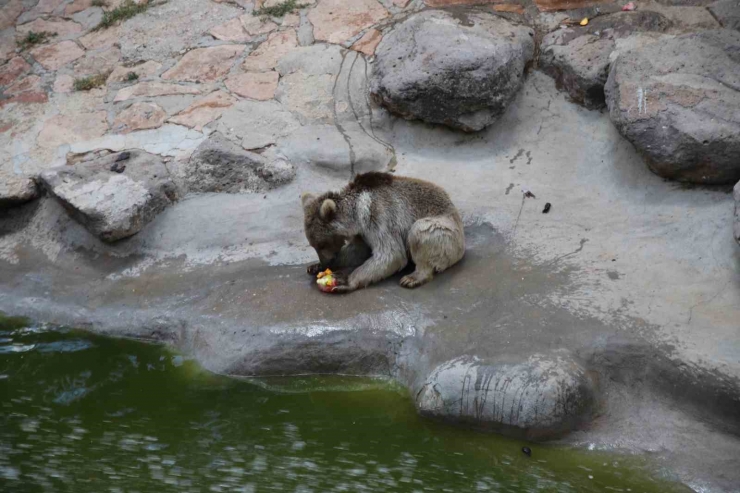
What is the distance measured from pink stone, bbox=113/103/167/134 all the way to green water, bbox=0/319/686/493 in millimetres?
2875

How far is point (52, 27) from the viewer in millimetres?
10352

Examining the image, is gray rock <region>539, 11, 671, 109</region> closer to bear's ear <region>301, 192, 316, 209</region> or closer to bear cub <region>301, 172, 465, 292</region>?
bear cub <region>301, 172, 465, 292</region>

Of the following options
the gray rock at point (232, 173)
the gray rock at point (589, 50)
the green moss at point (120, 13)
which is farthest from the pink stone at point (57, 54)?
the gray rock at point (589, 50)

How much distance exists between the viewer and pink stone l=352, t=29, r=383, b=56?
29.7ft

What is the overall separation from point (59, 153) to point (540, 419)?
5.79 metres

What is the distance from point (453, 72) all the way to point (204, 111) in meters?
2.77

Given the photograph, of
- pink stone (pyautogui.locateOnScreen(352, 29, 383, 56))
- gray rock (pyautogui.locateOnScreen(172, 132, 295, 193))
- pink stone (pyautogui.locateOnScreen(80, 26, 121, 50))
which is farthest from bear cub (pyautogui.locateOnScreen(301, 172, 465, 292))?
pink stone (pyautogui.locateOnScreen(80, 26, 121, 50))

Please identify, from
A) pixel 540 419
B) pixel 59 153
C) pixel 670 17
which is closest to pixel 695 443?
pixel 540 419

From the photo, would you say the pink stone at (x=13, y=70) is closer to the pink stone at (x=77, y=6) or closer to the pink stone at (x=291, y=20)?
the pink stone at (x=77, y=6)

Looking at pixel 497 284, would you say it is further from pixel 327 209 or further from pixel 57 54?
pixel 57 54

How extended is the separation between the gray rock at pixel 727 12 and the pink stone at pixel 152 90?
568 centimetres

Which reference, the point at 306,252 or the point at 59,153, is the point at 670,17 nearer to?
the point at 306,252

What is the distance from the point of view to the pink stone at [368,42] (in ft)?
29.7

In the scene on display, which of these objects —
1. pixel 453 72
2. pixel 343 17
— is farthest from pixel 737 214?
pixel 343 17
